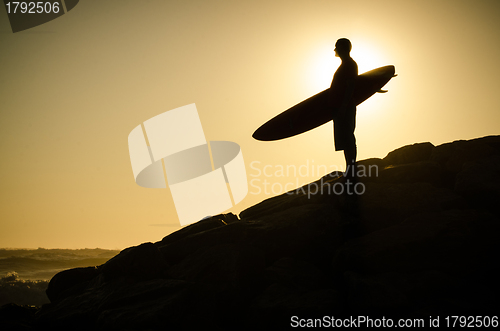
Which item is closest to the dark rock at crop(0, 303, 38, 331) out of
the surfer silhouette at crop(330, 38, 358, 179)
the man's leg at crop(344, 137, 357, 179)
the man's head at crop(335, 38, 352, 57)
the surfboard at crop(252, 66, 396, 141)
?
the surfboard at crop(252, 66, 396, 141)

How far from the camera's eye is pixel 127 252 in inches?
362

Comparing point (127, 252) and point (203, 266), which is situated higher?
point (127, 252)

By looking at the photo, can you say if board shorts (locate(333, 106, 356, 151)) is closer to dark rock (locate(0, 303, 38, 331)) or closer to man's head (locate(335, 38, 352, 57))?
man's head (locate(335, 38, 352, 57))

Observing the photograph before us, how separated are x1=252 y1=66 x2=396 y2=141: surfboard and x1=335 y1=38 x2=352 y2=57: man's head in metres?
1.14

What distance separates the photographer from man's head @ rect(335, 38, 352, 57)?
886 cm

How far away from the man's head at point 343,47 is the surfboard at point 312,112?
45.0 inches

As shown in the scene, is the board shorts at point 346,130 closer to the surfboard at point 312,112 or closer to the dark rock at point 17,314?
the surfboard at point 312,112

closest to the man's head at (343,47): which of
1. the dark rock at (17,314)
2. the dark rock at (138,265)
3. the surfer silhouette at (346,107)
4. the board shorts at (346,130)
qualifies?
the surfer silhouette at (346,107)

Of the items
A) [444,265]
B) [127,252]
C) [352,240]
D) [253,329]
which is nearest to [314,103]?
[352,240]

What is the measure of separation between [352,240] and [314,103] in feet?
15.5

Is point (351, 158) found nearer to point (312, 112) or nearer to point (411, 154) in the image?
point (312, 112)

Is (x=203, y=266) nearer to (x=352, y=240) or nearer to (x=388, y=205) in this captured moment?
(x=352, y=240)

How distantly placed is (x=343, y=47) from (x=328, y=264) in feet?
21.3

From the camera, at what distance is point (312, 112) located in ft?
34.6
